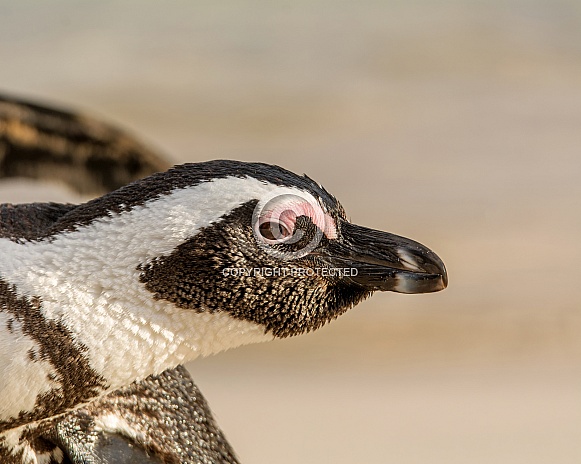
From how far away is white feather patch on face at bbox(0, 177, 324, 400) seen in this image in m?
1.40

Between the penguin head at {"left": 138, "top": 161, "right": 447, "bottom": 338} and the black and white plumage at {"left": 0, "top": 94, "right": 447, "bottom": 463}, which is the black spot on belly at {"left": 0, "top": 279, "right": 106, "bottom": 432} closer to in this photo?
the black and white plumage at {"left": 0, "top": 94, "right": 447, "bottom": 463}

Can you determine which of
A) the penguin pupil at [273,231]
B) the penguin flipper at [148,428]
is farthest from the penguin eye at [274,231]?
the penguin flipper at [148,428]

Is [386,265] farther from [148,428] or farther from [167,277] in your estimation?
[148,428]

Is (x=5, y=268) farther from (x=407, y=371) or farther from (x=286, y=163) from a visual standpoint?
(x=286, y=163)

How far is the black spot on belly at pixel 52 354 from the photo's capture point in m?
1.38

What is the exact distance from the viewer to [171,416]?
5.96 ft

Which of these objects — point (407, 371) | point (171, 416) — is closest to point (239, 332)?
point (171, 416)

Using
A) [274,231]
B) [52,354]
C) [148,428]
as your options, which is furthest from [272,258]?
[148,428]

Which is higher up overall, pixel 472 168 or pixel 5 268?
pixel 472 168

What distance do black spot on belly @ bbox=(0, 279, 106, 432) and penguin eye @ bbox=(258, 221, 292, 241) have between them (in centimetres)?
29

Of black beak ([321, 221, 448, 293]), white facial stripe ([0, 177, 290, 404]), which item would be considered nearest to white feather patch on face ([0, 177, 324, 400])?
white facial stripe ([0, 177, 290, 404])

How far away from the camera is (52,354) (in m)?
1.37

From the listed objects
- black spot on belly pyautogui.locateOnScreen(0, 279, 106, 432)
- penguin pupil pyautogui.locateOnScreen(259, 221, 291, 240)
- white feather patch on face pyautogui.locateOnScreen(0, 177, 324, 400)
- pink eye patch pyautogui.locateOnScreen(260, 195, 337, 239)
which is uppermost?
pink eye patch pyautogui.locateOnScreen(260, 195, 337, 239)

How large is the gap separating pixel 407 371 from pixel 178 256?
3.81 metres
